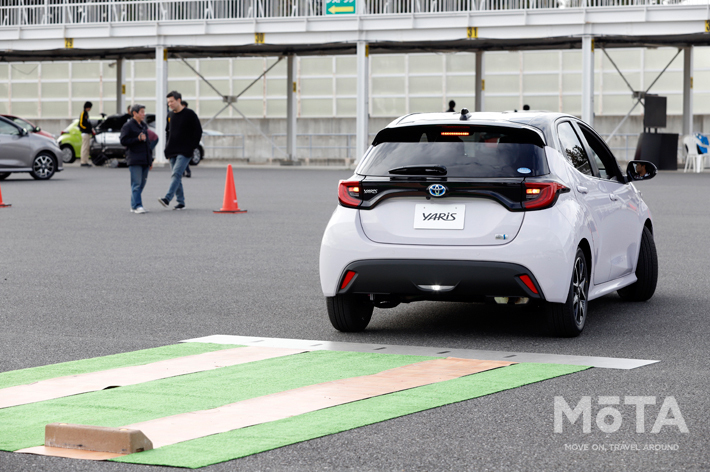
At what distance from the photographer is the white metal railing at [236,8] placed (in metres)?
37.1

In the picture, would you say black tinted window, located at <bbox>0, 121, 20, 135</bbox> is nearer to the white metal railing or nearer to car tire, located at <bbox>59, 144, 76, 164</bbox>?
the white metal railing

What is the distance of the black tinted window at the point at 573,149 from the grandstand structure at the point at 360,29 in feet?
89.8

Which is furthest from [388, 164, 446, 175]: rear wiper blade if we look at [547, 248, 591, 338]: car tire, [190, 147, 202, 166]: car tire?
[190, 147, 202, 166]: car tire

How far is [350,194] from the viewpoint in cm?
773

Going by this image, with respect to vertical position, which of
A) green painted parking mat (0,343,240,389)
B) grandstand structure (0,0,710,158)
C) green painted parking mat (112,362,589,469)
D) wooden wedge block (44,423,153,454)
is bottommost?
green painted parking mat (0,343,240,389)

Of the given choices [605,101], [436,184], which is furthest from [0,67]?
[436,184]

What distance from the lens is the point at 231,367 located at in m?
6.72

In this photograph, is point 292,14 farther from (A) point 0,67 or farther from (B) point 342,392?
(B) point 342,392

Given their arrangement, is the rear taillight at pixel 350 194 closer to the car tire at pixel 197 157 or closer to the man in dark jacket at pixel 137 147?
the man in dark jacket at pixel 137 147

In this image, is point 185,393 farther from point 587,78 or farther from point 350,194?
point 587,78

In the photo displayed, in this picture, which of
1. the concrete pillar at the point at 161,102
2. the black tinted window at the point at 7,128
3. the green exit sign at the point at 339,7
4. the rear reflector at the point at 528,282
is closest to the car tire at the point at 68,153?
the concrete pillar at the point at 161,102

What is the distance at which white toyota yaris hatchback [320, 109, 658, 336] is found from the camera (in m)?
7.36

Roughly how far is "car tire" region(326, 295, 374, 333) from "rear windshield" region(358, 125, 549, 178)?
34.3 inches

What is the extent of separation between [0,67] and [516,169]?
2180 inches
